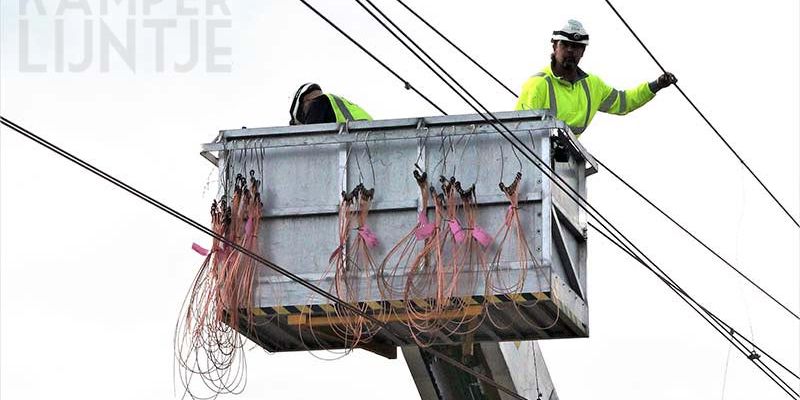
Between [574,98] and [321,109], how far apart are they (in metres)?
1.87

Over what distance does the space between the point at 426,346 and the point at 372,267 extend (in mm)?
833

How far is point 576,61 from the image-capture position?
1656 centimetres

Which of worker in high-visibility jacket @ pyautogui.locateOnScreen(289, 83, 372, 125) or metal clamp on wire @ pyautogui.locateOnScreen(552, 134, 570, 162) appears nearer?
metal clamp on wire @ pyautogui.locateOnScreen(552, 134, 570, 162)

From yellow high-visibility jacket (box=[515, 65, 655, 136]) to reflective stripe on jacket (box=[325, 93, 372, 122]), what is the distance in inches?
46.0

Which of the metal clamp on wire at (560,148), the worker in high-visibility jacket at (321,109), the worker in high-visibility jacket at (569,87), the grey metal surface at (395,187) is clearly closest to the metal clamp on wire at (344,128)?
the grey metal surface at (395,187)

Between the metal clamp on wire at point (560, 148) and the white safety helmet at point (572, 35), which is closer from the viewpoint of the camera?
the metal clamp on wire at point (560, 148)

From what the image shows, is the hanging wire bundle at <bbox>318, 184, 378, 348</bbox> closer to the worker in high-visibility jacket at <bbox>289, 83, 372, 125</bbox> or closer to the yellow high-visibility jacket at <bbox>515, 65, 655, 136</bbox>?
the worker in high-visibility jacket at <bbox>289, 83, 372, 125</bbox>

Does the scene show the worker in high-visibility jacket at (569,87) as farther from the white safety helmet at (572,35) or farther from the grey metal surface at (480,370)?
the grey metal surface at (480,370)

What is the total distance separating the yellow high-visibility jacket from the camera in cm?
1627

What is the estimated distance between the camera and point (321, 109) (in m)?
15.8

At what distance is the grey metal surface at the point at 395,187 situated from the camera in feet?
48.1

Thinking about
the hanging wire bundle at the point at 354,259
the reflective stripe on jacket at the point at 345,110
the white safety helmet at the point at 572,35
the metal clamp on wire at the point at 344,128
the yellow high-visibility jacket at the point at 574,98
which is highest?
the white safety helmet at the point at 572,35

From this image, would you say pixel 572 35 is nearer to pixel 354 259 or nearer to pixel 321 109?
pixel 321 109

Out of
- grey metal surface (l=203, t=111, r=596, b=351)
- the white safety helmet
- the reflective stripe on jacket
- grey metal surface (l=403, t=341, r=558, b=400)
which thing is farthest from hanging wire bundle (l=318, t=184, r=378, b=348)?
the white safety helmet
